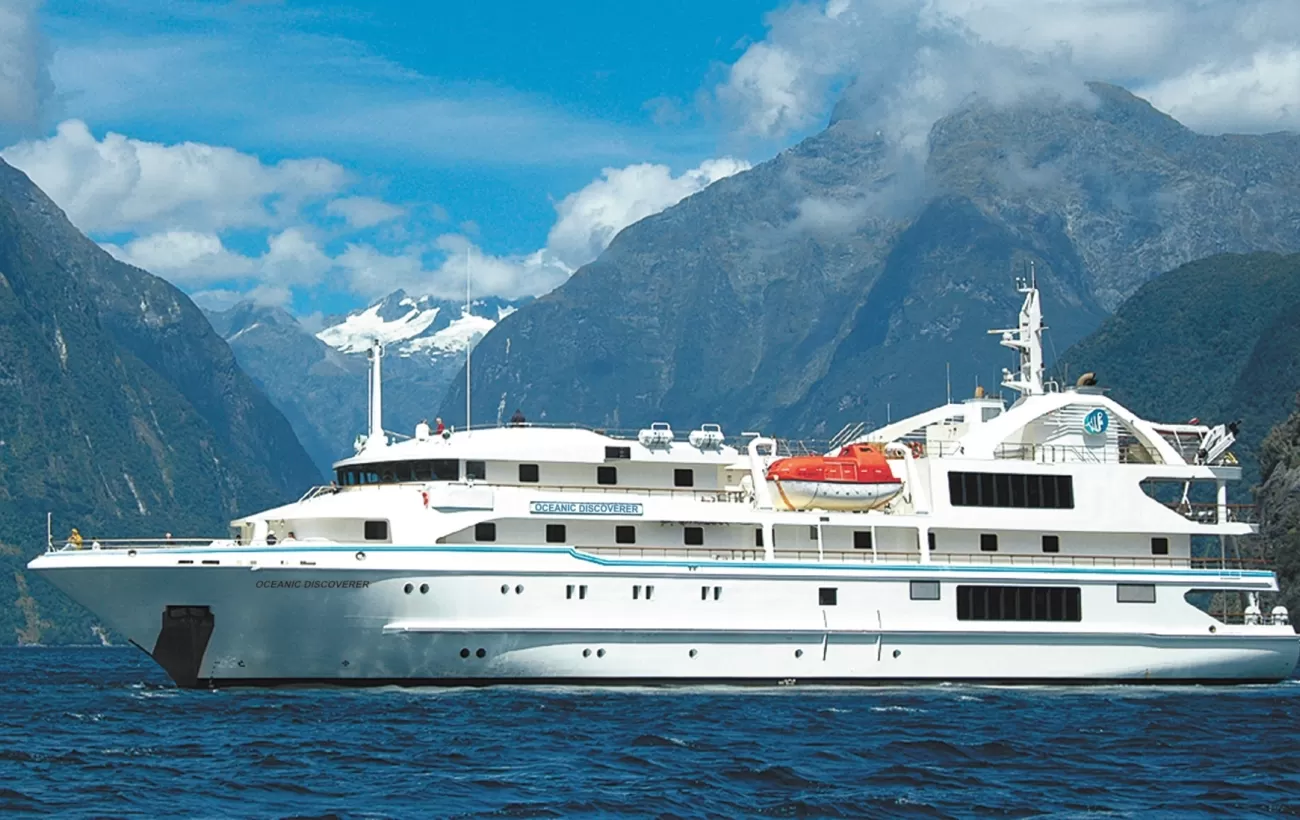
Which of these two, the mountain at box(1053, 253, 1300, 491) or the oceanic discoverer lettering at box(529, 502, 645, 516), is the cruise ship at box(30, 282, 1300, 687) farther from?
the mountain at box(1053, 253, 1300, 491)

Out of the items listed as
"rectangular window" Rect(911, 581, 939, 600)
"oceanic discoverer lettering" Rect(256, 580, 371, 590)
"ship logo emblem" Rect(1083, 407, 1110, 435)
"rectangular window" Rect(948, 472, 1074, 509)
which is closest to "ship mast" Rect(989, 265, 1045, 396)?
"ship logo emblem" Rect(1083, 407, 1110, 435)

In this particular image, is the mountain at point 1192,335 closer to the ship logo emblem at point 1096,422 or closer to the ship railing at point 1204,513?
the ship railing at point 1204,513

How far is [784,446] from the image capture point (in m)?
38.4

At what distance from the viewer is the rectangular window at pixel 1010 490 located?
37.3 metres

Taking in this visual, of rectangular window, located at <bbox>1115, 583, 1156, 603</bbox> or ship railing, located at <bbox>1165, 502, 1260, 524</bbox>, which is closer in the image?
rectangular window, located at <bbox>1115, 583, 1156, 603</bbox>

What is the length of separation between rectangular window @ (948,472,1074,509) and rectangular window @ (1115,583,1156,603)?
200 centimetres

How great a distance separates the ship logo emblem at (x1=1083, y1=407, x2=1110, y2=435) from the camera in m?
38.8

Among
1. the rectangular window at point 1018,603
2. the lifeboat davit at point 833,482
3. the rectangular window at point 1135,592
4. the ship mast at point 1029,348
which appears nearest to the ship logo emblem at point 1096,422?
the ship mast at point 1029,348

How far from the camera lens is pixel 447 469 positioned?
3519 centimetres

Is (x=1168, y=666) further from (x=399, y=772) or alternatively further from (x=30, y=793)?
(x=30, y=793)

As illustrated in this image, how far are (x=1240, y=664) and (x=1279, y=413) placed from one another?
97646 millimetres

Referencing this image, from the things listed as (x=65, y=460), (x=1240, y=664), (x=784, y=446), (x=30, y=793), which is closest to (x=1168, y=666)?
(x=1240, y=664)

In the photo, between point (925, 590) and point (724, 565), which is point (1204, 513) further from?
point (724, 565)

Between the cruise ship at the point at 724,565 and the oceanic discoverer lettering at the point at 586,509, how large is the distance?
0.04 metres
